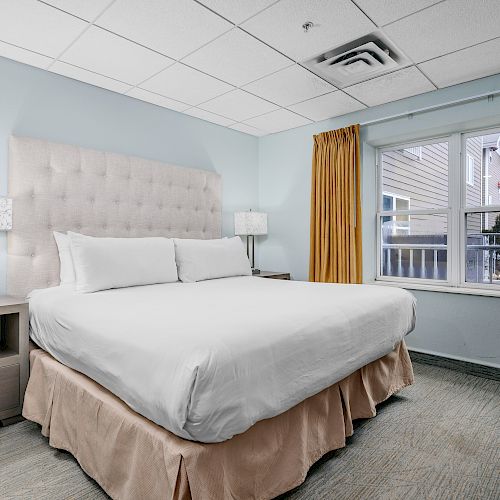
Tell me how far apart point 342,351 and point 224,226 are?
105 inches

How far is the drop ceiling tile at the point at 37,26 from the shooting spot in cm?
213

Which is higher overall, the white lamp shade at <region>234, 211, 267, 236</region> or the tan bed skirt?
the white lamp shade at <region>234, 211, 267, 236</region>

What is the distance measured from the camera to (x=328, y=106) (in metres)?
3.68

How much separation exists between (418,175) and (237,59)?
7.33 feet

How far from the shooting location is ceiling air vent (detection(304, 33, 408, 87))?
100 inches

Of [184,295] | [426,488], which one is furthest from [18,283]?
[426,488]

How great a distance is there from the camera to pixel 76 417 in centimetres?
178

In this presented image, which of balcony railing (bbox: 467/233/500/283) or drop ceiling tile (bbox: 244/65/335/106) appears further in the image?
balcony railing (bbox: 467/233/500/283)

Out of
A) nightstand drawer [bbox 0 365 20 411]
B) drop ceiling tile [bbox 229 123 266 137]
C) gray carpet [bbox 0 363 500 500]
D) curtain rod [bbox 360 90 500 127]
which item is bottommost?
gray carpet [bbox 0 363 500 500]

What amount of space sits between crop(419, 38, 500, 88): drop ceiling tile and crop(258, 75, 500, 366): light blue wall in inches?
5.6

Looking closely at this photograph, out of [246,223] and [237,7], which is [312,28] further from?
[246,223]

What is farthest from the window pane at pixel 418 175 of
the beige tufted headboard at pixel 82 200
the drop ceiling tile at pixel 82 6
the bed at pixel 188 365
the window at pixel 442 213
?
the drop ceiling tile at pixel 82 6

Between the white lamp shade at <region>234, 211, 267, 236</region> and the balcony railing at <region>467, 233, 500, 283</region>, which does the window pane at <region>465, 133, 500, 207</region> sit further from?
the white lamp shade at <region>234, 211, 267, 236</region>

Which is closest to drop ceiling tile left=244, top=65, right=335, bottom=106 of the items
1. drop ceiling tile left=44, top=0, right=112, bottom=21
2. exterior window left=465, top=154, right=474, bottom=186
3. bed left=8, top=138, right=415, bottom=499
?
drop ceiling tile left=44, top=0, right=112, bottom=21
